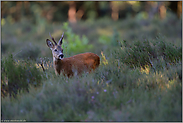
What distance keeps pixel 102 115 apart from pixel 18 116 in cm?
162

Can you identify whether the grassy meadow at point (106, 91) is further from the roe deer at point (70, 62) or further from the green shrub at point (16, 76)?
the roe deer at point (70, 62)

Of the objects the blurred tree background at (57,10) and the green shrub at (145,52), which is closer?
the green shrub at (145,52)

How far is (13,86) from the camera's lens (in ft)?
17.1

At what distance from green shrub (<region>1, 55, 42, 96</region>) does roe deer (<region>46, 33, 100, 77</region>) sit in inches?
29.2

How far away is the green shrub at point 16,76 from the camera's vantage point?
16.9 ft

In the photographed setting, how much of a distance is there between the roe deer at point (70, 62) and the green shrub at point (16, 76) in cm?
74

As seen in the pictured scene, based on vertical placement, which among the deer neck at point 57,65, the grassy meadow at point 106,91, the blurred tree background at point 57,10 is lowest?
the grassy meadow at point 106,91

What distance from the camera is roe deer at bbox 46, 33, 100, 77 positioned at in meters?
6.24

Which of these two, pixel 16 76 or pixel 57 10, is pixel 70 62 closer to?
pixel 16 76

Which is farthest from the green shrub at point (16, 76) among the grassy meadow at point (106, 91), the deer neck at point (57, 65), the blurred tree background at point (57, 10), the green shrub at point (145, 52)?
the blurred tree background at point (57, 10)

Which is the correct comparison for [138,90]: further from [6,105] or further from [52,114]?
[6,105]

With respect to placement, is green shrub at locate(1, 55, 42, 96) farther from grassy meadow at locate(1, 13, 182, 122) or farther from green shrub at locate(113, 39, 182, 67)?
green shrub at locate(113, 39, 182, 67)

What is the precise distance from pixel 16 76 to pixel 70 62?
1.75 metres

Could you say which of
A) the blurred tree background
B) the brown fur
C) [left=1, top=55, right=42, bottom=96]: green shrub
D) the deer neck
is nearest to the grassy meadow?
[left=1, top=55, right=42, bottom=96]: green shrub
